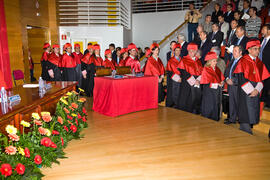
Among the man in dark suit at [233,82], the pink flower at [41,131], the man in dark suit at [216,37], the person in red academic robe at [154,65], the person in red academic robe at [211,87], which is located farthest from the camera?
the man in dark suit at [216,37]

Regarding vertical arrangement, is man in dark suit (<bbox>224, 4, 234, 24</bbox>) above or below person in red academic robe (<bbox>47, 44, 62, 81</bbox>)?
above

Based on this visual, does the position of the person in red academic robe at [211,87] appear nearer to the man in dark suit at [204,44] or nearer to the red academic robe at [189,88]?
the red academic robe at [189,88]

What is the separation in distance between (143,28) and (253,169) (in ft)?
34.3

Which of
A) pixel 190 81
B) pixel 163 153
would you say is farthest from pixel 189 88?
pixel 163 153

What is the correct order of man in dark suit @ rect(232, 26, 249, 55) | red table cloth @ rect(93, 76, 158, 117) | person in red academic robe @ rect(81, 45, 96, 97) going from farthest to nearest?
person in red academic robe @ rect(81, 45, 96, 97), man in dark suit @ rect(232, 26, 249, 55), red table cloth @ rect(93, 76, 158, 117)

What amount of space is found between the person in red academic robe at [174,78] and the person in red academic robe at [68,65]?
321cm

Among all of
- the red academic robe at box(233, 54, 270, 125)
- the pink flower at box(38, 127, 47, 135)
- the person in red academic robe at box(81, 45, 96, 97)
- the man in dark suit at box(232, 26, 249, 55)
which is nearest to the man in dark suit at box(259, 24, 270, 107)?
the man in dark suit at box(232, 26, 249, 55)

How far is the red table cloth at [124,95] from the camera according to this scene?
465cm

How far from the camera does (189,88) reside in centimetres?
523

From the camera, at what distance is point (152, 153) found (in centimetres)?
315

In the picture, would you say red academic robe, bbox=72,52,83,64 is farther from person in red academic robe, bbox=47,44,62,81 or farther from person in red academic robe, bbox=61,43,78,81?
person in red academic robe, bbox=47,44,62,81

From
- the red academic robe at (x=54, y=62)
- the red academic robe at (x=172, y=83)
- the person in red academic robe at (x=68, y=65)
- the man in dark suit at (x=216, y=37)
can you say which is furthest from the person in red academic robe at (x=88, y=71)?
the man in dark suit at (x=216, y=37)

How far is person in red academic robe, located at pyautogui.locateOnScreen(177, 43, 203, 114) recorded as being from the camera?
16.1 ft

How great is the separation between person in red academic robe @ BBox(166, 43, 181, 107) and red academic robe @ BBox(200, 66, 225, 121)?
82cm
